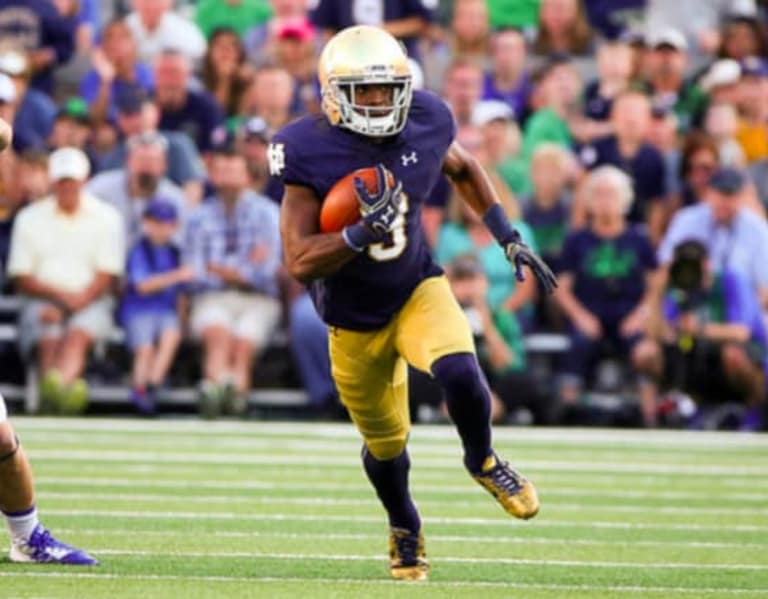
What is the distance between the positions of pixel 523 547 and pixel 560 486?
204cm

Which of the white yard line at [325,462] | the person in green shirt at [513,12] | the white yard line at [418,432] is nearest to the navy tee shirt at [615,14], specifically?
the person in green shirt at [513,12]

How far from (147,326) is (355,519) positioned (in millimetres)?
4705

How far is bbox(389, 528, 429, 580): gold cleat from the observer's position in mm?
6160

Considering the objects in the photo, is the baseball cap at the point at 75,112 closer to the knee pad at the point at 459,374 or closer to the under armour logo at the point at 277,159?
the under armour logo at the point at 277,159

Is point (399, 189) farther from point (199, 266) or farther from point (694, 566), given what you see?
point (199, 266)

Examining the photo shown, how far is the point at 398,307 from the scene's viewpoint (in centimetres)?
618

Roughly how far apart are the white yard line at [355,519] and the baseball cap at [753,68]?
589cm

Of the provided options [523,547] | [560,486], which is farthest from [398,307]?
[560,486]

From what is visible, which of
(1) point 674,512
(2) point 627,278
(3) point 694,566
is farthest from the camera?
(2) point 627,278

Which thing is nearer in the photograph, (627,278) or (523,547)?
(523,547)

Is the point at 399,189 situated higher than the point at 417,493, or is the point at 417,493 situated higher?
the point at 399,189

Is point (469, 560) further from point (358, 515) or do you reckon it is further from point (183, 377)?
point (183, 377)

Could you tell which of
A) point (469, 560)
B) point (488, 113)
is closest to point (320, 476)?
point (469, 560)

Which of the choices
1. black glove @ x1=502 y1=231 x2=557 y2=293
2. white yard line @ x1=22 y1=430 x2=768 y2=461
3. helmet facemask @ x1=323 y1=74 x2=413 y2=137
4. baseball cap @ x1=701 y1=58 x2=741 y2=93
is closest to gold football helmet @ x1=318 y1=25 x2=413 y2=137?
helmet facemask @ x1=323 y1=74 x2=413 y2=137
